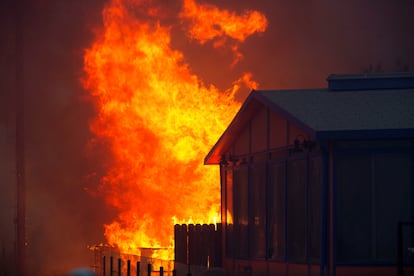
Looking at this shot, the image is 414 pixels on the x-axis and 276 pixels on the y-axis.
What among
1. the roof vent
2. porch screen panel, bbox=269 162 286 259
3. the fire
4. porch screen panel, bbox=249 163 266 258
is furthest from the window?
the fire

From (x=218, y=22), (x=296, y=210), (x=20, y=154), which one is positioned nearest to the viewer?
(x=296, y=210)

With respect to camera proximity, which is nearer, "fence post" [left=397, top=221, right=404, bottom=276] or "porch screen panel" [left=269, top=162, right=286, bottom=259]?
"fence post" [left=397, top=221, right=404, bottom=276]

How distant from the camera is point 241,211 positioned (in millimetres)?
30422

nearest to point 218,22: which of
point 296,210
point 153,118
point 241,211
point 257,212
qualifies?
point 153,118

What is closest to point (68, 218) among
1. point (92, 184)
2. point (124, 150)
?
point (92, 184)

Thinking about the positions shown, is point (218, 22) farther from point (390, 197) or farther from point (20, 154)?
point (390, 197)

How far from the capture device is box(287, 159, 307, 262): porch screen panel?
24234mm

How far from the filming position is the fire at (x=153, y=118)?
41.3m

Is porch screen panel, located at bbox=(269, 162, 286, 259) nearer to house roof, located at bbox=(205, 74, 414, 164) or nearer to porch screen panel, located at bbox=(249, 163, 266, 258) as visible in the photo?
porch screen panel, located at bbox=(249, 163, 266, 258)

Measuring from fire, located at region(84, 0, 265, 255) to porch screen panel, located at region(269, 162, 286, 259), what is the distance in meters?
12.9

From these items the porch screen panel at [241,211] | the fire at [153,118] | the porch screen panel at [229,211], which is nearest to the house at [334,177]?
the porch screen panel at [241,211]

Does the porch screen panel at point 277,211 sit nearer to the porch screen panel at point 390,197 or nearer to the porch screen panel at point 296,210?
the porch screen panel at point 296,210

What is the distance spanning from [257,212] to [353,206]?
653 centimetres

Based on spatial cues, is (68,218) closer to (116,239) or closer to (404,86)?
(116,239)
